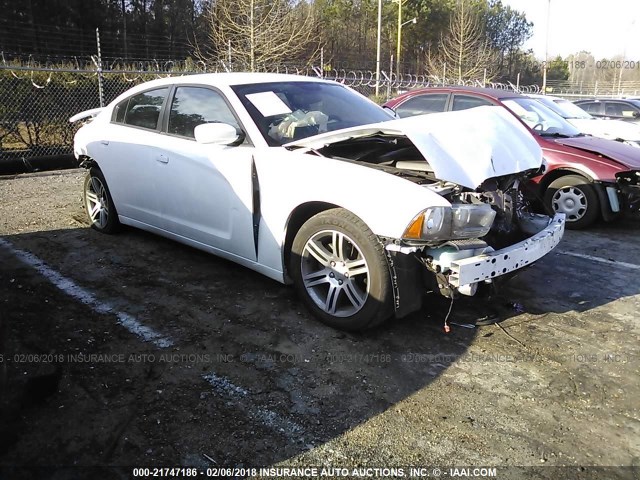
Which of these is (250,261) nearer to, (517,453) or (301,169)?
(301,169)

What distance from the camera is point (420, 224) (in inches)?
122

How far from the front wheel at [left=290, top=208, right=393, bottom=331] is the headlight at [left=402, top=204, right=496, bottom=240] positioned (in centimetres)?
29

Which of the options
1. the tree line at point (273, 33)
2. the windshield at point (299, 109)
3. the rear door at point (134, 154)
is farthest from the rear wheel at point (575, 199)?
the tree line at point (273, 33)

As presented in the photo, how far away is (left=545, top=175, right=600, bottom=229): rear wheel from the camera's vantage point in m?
6.34

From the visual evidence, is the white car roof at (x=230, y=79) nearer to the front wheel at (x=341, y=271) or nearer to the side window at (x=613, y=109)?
the front wheel at (x=341, y=271)

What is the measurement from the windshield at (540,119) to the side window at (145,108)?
456 cm

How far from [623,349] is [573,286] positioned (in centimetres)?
114

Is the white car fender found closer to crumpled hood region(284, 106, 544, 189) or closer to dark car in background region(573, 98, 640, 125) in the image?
crumpled hood region(284, 106, 544, 189)

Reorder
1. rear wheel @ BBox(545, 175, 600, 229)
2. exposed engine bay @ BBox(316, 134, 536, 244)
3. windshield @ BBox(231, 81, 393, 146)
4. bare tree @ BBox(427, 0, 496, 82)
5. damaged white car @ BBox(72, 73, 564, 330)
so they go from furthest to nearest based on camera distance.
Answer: bare tree @ BBox(427, 0, 496, 82)
rear wheel @ BBox(545, 175, 600, 229)
windshield @ BBox(231, 81, 393, 146)
exposed engine bay @ BBox(316, 134, 536, 244)
damaged white car @ BBox(72, 73, 564, 330)

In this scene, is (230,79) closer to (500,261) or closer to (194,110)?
(194,110)

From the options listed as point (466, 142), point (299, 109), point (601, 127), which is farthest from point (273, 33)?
point (466, 142)

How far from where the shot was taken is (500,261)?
10.8 ft

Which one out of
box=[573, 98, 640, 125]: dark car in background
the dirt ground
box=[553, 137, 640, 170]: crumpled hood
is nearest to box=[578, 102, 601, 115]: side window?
box=[573, 98, 640, 125]: dark car in background

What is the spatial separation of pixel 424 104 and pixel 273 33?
9672 mm
